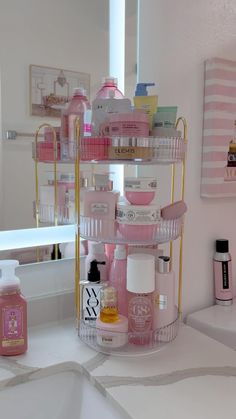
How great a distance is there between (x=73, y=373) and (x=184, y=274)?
1.59ft

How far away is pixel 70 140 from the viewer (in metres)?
0.85

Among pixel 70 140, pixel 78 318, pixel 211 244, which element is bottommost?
pixel 78 318

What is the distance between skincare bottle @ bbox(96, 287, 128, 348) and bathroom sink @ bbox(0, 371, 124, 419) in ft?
0.30

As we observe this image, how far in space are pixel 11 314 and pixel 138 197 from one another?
1.15ft

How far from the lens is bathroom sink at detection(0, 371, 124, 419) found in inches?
28.3

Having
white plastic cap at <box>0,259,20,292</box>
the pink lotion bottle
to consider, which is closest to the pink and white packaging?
the pink lotion bottle

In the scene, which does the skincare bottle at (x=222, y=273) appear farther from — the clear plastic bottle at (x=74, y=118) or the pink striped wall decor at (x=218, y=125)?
the clear plastic bottle at (x=74, y=118)

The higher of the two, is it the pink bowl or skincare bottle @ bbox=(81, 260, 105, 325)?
the pink bowl

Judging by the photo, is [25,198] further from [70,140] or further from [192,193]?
[192,193]

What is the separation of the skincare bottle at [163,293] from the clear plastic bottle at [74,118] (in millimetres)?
313

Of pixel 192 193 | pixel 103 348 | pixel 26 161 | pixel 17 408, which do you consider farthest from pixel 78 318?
pixel 192 193

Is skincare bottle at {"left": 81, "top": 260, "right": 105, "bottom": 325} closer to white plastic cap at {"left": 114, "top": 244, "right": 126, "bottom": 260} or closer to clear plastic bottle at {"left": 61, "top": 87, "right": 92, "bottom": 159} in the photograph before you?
white plastic cap at {"left": 114, "top": 244, "right": 126, "bottom": 260}

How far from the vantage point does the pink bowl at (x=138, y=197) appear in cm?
81

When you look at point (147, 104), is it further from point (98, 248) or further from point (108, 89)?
point (98, 248)
